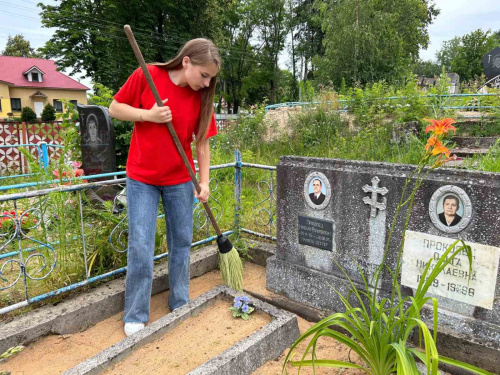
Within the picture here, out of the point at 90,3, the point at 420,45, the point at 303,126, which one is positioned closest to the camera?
the point at 303,126

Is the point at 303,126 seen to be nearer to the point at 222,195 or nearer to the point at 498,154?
the point at 498,154

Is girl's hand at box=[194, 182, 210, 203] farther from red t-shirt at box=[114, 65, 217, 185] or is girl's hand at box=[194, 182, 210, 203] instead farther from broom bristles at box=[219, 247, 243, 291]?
broom bristles at box=[219, 247, 243, 291]

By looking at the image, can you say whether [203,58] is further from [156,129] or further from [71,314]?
[71,314]

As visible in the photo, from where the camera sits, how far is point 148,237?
7.63 feet

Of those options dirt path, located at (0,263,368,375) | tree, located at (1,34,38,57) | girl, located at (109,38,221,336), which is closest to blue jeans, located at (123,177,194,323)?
girl, located at (109,38,221,336)

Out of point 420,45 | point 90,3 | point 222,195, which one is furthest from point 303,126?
point 420,45

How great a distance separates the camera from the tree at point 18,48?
4188cm

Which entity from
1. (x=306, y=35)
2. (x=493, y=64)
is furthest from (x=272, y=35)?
(x=493, y=64)

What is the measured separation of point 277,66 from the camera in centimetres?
3350

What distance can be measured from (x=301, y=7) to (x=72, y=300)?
112 ft

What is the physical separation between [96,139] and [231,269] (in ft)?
8.68

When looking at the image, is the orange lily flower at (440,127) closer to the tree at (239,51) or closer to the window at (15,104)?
the tree at (239,51)

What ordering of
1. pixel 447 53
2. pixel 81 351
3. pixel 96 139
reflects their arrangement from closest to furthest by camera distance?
pixel 81 351 → pixel 96 139 → pixel 447 53

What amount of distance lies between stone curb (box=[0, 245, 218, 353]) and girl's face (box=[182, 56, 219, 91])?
1608mm
